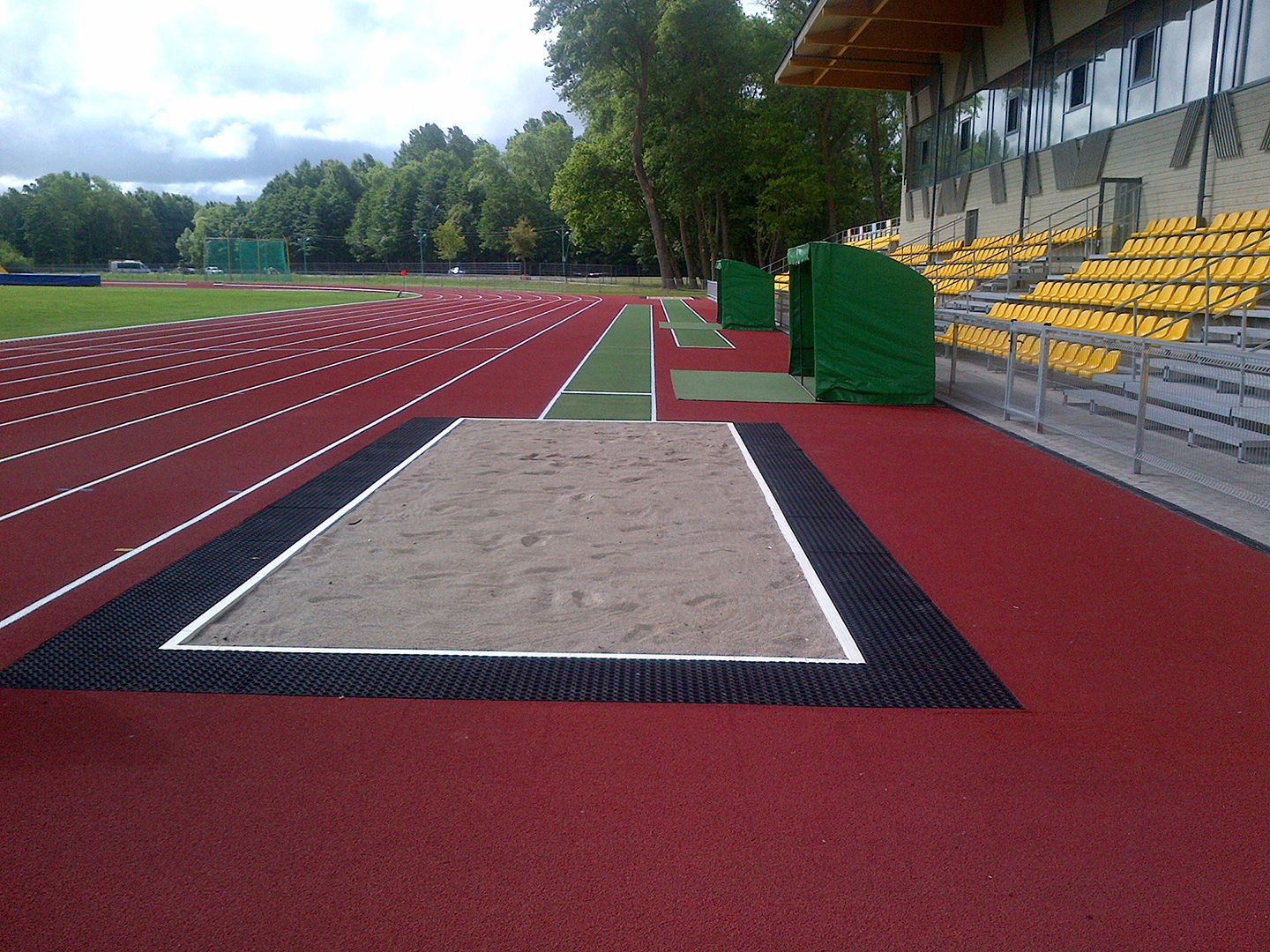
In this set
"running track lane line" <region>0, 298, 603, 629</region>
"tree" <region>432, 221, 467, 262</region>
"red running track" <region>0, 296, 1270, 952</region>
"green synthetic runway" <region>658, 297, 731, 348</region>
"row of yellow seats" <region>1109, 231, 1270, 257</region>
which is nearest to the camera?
"red running track" <region>0, 296, 1270, 952</region>

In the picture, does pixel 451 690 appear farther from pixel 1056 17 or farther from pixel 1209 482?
pixel 1056 17

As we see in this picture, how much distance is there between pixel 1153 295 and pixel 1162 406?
291 inches

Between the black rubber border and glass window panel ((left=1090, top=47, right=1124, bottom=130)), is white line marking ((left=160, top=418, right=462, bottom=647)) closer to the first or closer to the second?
the black rubber border

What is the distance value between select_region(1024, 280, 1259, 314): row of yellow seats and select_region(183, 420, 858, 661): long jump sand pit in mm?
7977

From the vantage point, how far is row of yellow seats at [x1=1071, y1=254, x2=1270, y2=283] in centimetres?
1388

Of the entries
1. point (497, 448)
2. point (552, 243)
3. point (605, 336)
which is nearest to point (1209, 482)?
point (497, 448)

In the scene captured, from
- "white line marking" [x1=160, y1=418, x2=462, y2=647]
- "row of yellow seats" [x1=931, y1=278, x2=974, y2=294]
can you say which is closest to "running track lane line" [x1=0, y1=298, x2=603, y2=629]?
"white line marking" [x1=160, y1=418, x2=462, y2=647]

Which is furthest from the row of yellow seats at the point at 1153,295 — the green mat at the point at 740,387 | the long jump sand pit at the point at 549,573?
the long jump sand pit at the point at 549,573

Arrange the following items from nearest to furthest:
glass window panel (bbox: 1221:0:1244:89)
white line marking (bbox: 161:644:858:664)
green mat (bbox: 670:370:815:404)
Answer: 1. white line marking (bbox: 161:644:858:664)
2. green mat (bbox: 670:370:815:404)
3. glass window panel (bbox: 1221:0:1244:89)

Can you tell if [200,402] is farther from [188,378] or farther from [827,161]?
[827,161]

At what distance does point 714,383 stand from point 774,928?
13.2 metres

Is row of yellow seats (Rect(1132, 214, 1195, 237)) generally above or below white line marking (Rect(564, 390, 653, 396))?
above

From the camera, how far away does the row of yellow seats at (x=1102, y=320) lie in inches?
504

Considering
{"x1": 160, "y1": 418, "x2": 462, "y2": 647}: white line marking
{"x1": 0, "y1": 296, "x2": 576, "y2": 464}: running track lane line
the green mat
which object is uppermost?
{"x1": 0, "y1": 296, "x2": 576, "y2": 464}: running track lane line
